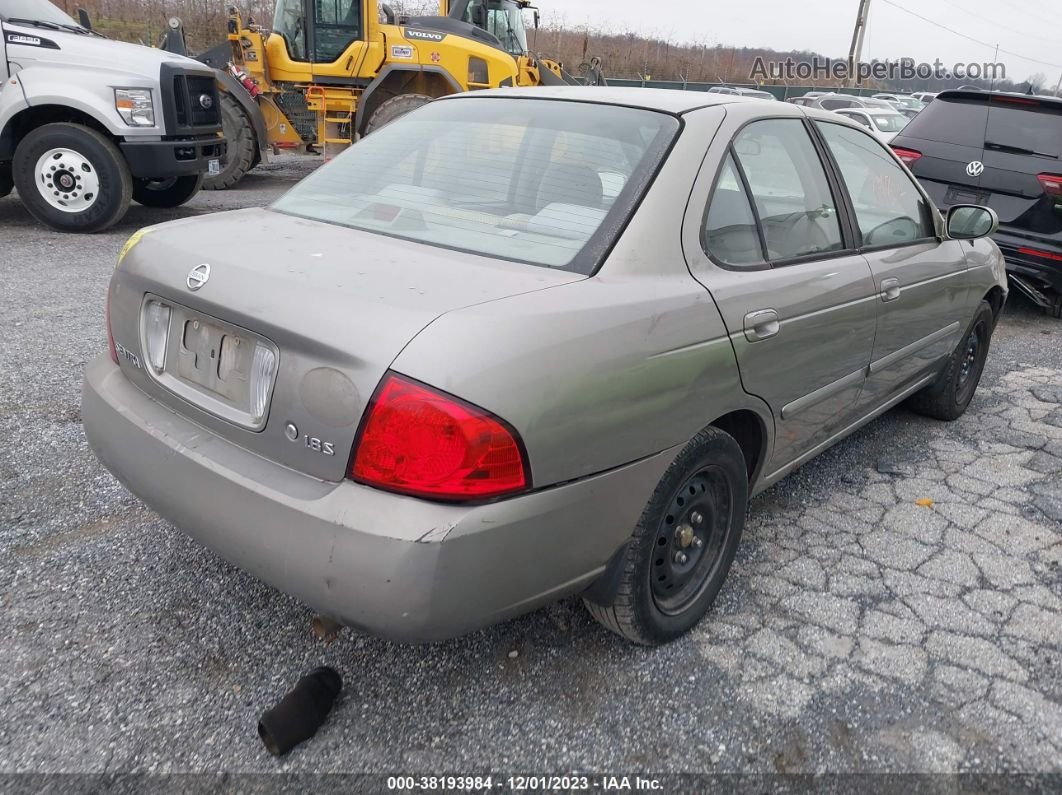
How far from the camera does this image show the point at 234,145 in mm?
10852

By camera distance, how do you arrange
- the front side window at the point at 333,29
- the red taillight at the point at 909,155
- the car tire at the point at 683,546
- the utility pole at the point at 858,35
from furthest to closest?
the utility pole at the point at 858,35
the front side window at the point at 333,29
the red taillight at the point at 909,155
the car tire at the point at 683,546

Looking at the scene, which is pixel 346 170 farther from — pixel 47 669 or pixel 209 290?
pixel 47 669

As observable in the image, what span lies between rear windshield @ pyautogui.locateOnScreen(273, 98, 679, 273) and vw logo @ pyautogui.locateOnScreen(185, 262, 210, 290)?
1.61 feet

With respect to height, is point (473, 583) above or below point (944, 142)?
below

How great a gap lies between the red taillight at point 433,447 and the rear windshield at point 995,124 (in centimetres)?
592

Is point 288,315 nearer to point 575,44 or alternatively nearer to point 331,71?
point 331,71

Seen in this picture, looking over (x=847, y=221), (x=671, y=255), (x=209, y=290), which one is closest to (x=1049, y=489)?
(x=847, y=221)

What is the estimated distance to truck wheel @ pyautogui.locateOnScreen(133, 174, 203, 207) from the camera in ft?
29.2

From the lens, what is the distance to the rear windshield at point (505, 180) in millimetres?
2217

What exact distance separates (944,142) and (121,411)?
6228mm

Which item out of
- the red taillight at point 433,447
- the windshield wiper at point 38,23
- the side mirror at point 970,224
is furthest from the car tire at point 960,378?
the windshield wiper at point 38,23

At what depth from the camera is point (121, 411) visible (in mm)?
2285

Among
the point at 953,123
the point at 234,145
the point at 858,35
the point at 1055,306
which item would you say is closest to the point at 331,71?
the point at 234,145

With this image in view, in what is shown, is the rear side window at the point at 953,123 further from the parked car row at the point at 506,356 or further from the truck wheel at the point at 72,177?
the truck wheel at the point at 72,177
